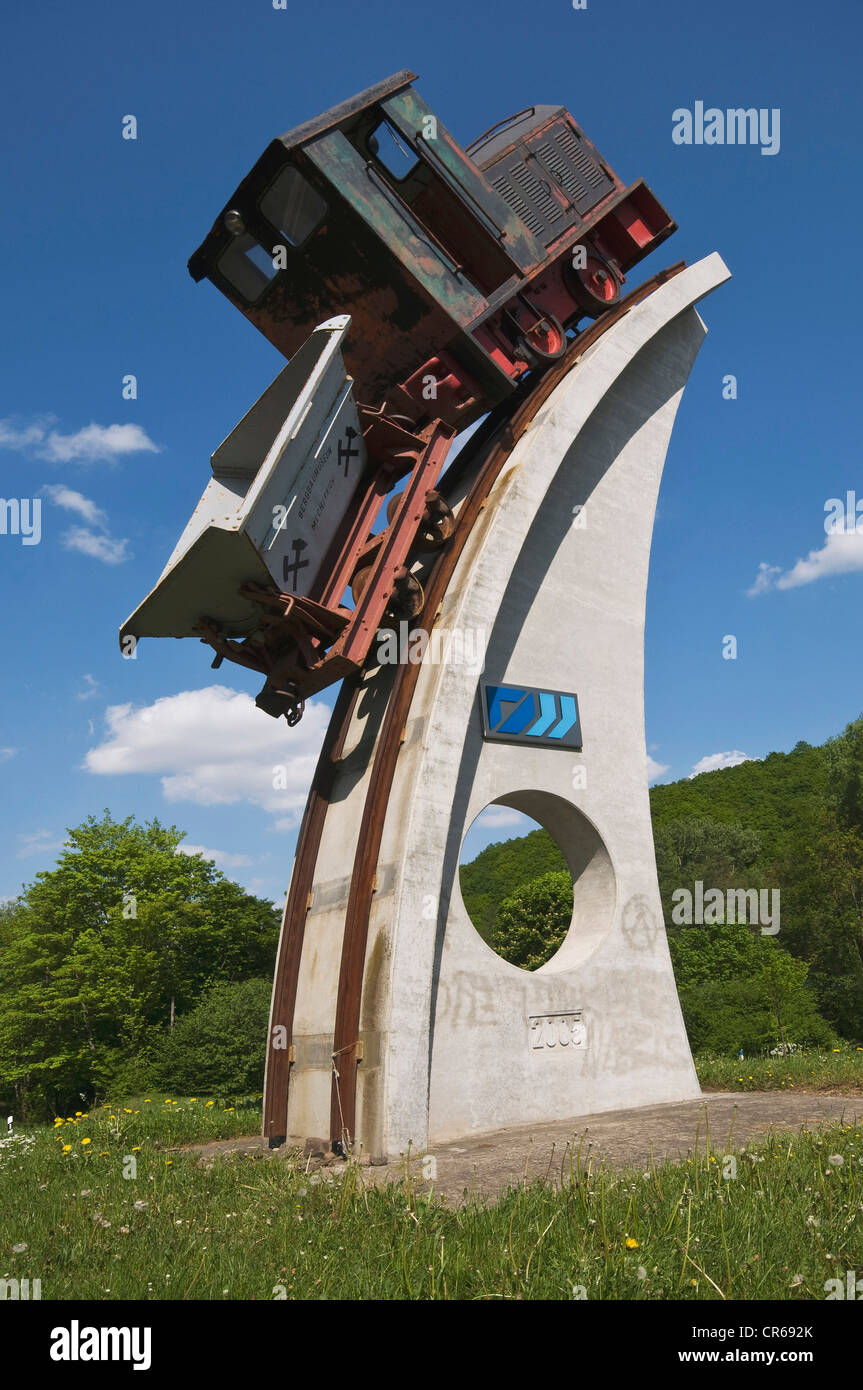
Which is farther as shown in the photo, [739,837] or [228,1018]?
[739,837]

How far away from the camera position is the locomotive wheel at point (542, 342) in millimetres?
13414

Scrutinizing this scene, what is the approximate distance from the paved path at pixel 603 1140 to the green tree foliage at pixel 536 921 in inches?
1145

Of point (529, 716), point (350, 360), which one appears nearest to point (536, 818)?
point (529, 716)

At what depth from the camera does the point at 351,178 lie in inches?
430

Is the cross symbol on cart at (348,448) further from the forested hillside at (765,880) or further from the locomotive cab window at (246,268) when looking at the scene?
the forested hillside at (765,880)

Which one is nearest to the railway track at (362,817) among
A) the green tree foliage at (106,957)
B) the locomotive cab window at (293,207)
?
the locomotive cab window at (293,207)

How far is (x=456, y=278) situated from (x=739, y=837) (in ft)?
164

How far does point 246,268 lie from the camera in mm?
11781

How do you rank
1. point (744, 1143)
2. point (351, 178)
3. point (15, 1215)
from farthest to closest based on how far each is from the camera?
point (351, 178) → point (744, 1143) → point (15, 1215)

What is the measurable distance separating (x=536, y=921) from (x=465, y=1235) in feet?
120

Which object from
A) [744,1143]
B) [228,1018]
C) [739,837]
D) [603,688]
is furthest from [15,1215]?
[739,837]

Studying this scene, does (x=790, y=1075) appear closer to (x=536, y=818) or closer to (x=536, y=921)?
(x=536, y=818)
